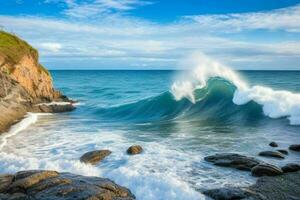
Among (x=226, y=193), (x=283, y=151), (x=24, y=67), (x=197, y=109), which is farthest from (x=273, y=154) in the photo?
(x=24, y=67)

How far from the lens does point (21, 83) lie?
1330 inches

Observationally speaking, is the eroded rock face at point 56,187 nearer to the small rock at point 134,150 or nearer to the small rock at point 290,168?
the small rock at point 134,150

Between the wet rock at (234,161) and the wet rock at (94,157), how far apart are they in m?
4.01

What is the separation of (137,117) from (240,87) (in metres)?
8.68

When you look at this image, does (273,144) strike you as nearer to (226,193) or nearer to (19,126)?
(226,193)

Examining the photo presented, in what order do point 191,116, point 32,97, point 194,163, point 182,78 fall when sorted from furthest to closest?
point 182,78 → point 32,97 → point 191,116 → point 194,163

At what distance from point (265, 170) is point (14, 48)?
28.2 metres

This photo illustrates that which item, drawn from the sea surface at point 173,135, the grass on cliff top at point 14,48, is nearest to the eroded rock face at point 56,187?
the sea surface at point 173,135

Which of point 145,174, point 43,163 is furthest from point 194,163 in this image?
point 43,163

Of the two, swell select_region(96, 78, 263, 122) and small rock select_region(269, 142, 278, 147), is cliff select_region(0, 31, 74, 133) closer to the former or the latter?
swell select_region(96, 78, 263, 122)

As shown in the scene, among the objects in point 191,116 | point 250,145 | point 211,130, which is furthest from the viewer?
point 191,116

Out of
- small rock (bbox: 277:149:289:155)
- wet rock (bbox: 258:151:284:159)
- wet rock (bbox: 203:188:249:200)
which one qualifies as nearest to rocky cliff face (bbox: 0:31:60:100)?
wet rock (bbox: 258:151:284:159)

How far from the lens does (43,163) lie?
1547cm

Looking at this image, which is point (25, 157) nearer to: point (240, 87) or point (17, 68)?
point (17, 68)
